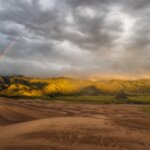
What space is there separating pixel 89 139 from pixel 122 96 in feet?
335

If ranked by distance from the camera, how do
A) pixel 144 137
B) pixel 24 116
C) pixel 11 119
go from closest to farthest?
pixel 144 137
pixel 11 119
pixel 24 116

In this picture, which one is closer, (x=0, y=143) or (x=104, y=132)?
(x=0, y=143)

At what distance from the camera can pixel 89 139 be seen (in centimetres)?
1808

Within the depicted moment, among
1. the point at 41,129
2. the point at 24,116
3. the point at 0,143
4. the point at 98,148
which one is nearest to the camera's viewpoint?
the point at 98,148

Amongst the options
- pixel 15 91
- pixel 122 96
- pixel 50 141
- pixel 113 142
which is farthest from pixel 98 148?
pixel 15 91

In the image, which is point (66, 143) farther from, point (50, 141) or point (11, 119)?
point (11, 119)

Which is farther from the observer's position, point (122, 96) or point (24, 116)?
point (122, 96)

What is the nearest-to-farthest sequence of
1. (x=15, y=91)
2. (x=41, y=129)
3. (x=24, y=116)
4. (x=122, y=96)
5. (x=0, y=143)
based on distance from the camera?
(x=0, y=143) < (x=41, y=129) < (x=24, y=116) < (x=122, y=96) < (x=15, y=91)

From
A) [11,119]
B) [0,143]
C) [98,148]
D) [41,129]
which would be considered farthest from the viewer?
[11,119]

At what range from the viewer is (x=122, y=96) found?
11700 centimetres

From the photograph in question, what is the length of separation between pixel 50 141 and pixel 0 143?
13.2 ft

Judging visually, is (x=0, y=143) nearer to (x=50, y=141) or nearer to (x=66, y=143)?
(x=50, y=141)

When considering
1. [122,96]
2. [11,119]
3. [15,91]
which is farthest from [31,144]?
[15,91]

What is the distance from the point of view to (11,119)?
104 ft
